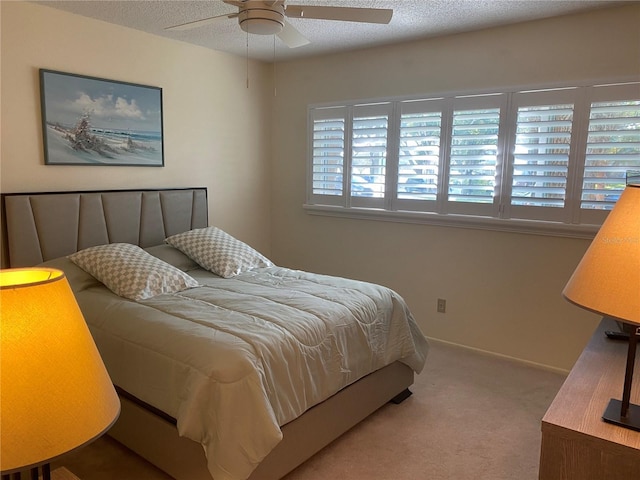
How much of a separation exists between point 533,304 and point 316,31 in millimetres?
2612

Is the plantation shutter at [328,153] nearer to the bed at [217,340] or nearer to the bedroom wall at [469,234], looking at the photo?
the bedroom wall at [469,234]

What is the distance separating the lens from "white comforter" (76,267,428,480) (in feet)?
6.01

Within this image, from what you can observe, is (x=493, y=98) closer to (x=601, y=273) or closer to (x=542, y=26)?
(x=542, y=26)

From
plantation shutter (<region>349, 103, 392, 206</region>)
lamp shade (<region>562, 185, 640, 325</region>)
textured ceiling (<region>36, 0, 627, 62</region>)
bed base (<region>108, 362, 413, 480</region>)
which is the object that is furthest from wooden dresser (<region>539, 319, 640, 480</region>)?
plantation shutter (<region>349, 103, 392, 206</region>)

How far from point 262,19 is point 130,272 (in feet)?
5.32

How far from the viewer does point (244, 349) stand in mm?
1964

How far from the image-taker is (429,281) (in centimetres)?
389

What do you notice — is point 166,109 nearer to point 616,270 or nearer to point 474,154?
point 474,154

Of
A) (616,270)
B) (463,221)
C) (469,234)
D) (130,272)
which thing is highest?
(616,270)

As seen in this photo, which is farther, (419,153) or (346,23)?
(419,153)

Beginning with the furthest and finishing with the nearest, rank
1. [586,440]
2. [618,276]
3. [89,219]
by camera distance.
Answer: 1. [89,219]
2. [586,440]
3. [618,276]

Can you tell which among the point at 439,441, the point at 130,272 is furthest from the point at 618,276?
the point at 130,272

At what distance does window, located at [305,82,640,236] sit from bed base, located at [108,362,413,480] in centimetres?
168

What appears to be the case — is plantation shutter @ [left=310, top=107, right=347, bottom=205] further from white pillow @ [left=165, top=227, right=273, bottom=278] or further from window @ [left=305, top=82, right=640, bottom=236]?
white pillow @ [left=165, top=227, right=273, bottom=278]
